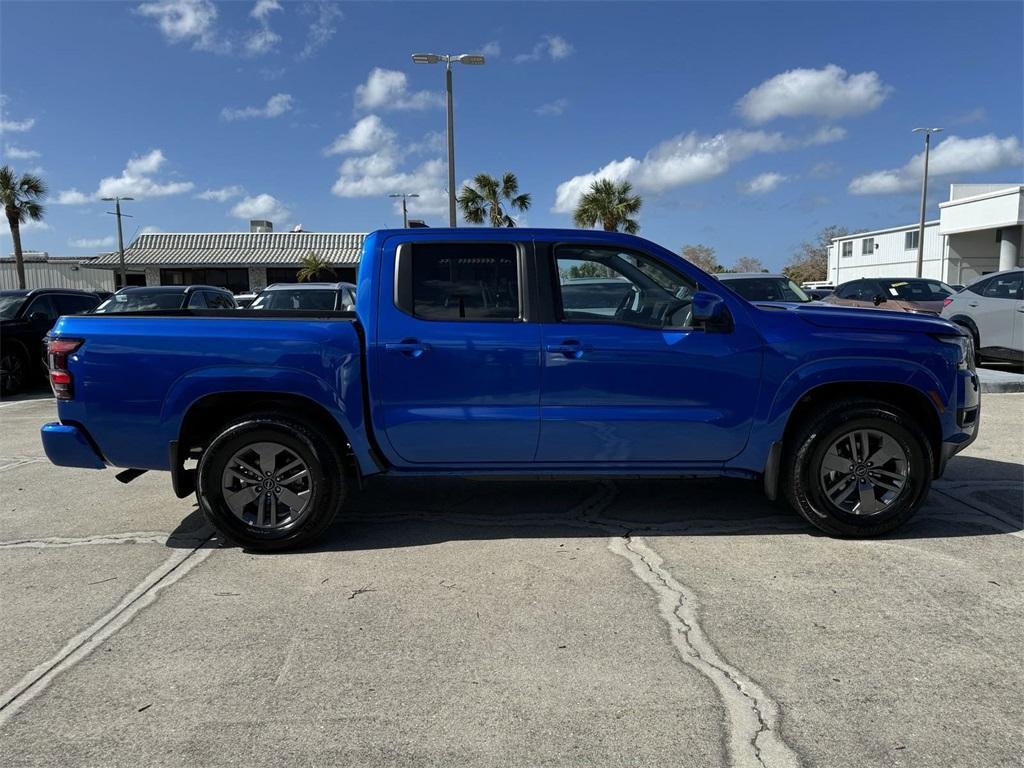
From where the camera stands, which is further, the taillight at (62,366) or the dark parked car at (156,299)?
the dark parked car at (156,299)

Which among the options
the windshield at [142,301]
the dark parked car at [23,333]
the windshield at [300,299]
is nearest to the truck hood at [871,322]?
the windshield at [300,299]

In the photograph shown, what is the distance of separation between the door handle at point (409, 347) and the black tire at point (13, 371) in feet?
33.0

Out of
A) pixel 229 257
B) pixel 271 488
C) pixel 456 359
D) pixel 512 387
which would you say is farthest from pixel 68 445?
pixel 229 257

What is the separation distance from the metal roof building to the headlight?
4294cm

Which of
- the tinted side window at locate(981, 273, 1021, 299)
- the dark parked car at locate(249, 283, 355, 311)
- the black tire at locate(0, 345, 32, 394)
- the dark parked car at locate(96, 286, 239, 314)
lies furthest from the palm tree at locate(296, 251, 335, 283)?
the tinted side window at locate(981, 273, 1021, 299)

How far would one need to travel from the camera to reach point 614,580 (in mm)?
3883

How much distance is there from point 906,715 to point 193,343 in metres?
3.89

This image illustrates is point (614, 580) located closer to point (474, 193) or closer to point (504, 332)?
point (504, 332)

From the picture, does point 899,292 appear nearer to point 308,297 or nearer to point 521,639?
point 308,297

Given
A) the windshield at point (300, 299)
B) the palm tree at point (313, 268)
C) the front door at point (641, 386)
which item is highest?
the palm tree at point (313, 268)

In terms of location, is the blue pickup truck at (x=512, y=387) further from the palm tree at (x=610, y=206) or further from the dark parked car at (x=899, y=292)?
the palm tree at (x=610, y=206)

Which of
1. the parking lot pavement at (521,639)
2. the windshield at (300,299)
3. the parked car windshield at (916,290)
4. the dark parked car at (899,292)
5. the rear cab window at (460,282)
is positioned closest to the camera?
the parking lot pavement at (521,639)

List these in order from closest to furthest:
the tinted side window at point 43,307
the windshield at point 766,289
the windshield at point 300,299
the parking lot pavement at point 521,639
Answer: the parking lot pavement at point 521,639
the windshield at point 300,299
the tinted side window at point 43,307
the windshield at point 766,289

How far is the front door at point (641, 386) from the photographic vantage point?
4.24 meters
